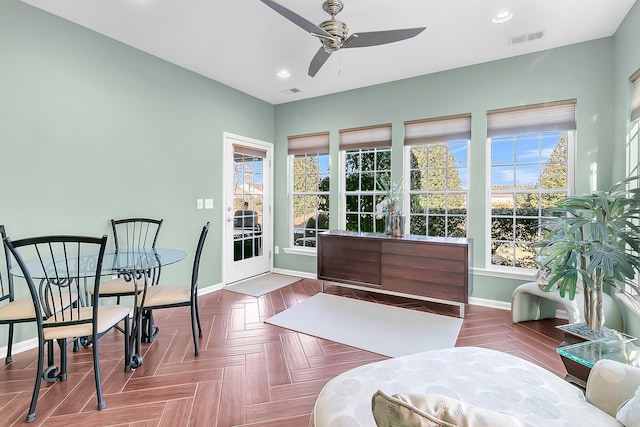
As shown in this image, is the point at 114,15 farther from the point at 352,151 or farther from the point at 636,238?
the point at 636,238

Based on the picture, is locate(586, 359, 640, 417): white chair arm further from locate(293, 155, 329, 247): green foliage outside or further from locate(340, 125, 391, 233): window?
locate(293, 155, 329, 247): green foliage outside

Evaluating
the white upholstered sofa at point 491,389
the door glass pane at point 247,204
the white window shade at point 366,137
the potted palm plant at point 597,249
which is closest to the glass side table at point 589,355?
the potted palm plant at point 597,249

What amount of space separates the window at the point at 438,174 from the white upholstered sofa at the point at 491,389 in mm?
2681

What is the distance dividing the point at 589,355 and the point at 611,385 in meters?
0.85

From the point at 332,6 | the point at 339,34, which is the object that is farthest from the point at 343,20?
the point at 339,34

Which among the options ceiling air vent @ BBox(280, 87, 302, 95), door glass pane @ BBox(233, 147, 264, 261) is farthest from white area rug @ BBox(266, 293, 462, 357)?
ceiling air vent @ BBox(280, 87, 302, 95)

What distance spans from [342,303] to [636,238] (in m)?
2.63

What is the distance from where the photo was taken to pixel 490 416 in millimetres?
592

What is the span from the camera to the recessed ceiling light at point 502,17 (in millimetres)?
2650

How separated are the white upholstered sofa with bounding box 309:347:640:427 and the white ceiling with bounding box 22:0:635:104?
2.60 metres

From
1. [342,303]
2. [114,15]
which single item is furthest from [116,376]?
[114,15]

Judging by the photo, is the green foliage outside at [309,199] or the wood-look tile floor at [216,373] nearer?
the wood-look tile floor at [216,373]

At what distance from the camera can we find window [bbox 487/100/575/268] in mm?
3359

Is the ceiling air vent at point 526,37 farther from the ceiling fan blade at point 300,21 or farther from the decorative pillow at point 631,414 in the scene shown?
the decorative pillow at point 631,414
